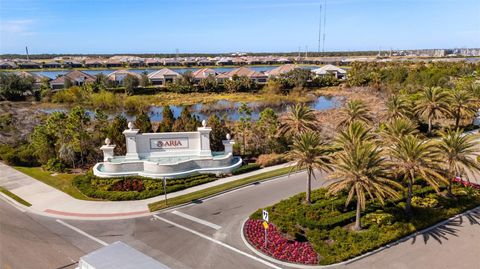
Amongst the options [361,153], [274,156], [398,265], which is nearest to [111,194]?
[274,156]

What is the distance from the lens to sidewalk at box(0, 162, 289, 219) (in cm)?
2375

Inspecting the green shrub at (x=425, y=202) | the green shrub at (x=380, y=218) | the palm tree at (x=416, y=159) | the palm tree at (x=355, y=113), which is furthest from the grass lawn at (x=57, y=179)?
the palm tree at (x=355, y=113)

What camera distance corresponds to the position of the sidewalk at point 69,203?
23.8 meters

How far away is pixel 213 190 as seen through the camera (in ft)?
89.5

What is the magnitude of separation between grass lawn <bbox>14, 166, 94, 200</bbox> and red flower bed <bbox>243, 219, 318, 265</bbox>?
13.6 meters

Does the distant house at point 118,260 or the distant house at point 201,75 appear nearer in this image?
the distant house at point 118,260

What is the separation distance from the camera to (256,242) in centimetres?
1962

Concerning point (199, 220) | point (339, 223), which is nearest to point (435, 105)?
point (339, 223)

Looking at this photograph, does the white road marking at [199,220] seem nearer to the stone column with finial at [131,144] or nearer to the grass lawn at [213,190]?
the grass lawn at [213,190]

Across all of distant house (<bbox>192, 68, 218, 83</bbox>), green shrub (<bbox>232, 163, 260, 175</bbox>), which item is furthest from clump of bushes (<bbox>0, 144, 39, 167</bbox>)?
distant house (<bbox>192, 68, 218, 83</bbox>)

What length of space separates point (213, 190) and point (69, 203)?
10517 millimetres

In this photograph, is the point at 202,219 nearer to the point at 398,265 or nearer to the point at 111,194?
the point at 111,194

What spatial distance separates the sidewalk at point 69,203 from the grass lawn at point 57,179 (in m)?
0.40

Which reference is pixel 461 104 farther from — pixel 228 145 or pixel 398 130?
pixel 228 145
